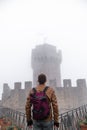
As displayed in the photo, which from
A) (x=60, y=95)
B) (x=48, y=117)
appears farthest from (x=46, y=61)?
(x=48, y=117)

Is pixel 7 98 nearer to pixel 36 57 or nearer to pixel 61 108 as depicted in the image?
pixel 61 108

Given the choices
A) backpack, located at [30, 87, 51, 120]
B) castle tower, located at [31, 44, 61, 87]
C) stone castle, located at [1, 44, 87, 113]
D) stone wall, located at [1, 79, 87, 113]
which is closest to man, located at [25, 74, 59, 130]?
backpack, located at [30, 87, 51, 120]

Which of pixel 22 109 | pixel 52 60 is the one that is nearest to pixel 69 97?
pixel 22 109

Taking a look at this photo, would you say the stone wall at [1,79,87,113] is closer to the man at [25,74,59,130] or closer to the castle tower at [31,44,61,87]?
the castle tower at [31,44,61,87]

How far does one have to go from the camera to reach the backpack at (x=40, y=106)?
3.16 metres

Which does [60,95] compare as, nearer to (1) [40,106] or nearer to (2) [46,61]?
(2) [46,61]

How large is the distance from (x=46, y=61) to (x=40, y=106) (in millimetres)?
38201

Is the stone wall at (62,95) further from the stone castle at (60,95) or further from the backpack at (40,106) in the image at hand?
the backpack at (40,106)

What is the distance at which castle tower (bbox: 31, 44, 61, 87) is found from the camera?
39.7 m

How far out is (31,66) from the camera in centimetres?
4272

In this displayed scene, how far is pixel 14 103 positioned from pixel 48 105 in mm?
26014

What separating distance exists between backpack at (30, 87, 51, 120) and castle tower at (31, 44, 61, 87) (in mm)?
35733

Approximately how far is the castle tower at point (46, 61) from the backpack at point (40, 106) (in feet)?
117

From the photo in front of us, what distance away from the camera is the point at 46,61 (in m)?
41.3
